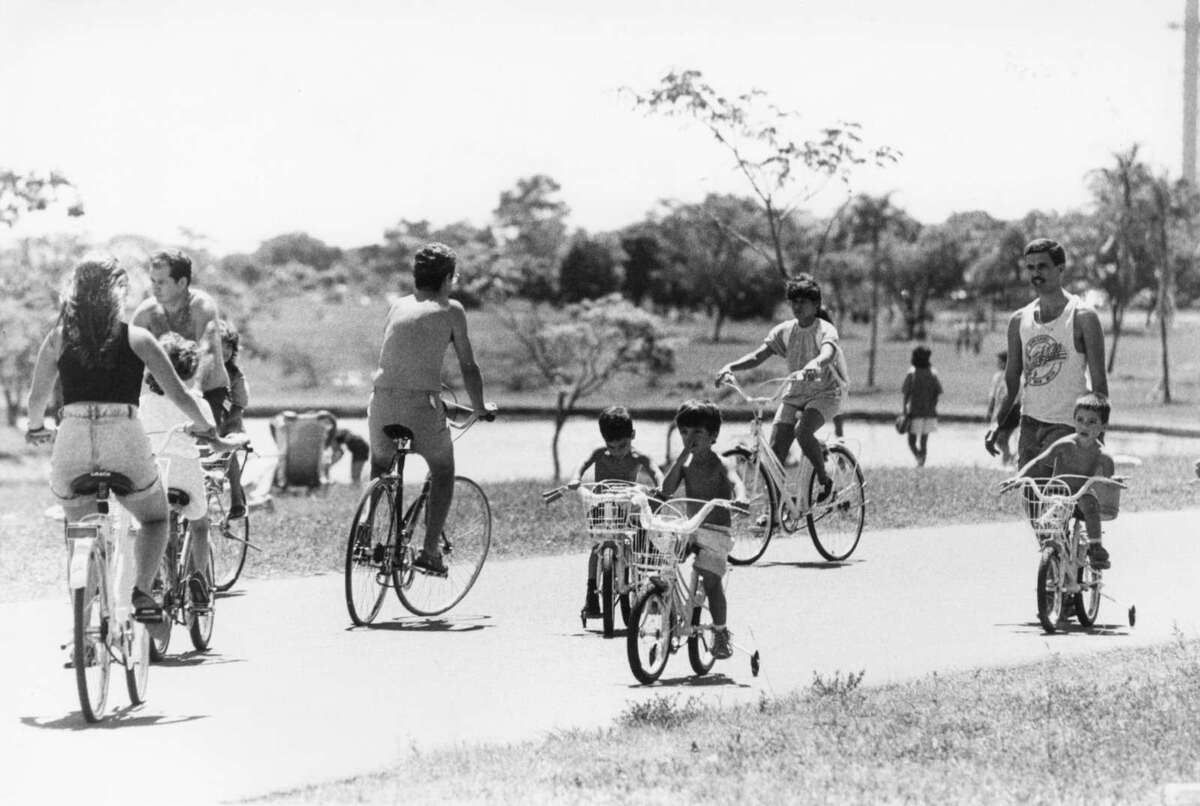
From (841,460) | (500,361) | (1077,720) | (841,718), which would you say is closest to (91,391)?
(841,718)

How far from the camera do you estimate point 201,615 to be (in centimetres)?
796

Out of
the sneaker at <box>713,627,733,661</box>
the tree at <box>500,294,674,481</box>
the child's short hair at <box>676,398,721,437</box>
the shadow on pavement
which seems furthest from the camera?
the tree at <box>500,294,674,481</box>

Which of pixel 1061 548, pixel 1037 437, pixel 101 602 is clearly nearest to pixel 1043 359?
pixel 1037 437

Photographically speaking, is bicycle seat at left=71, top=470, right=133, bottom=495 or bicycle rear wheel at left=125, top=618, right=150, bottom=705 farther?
bicycle rear wheel at left=125, top=618, right=150, bottom=705

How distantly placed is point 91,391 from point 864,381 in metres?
55.8

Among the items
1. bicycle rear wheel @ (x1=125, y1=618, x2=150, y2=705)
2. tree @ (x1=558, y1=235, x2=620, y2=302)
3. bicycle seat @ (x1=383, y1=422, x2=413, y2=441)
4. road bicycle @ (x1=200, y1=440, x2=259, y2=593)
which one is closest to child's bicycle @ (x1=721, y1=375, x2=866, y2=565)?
bicycle seat @ (x1=383, y1=422, x2=413, y2=441)

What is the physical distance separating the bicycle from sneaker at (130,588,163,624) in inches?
65.3

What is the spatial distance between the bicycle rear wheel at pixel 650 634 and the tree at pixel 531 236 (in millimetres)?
36538

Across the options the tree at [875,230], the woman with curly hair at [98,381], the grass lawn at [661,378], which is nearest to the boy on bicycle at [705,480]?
the woman with curly hair at [98,381]

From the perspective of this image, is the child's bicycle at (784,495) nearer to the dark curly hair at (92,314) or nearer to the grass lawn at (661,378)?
the dark curly hair at (92,314)

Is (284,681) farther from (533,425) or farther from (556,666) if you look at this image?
(533,425)

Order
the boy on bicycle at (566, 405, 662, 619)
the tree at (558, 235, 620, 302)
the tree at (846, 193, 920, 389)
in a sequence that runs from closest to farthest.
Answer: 1. the boy on bicycle at (566, 405, 662, 619)
2. the tree at (558, 235, 620, 302)
3. the tree at (846, 193, 920, 389)

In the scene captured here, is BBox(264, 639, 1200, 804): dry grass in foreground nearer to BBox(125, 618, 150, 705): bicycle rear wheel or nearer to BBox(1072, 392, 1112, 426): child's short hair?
BBox(125, 618, 150, 705): bicycle rear wheel

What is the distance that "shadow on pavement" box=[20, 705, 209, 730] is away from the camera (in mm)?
6402
